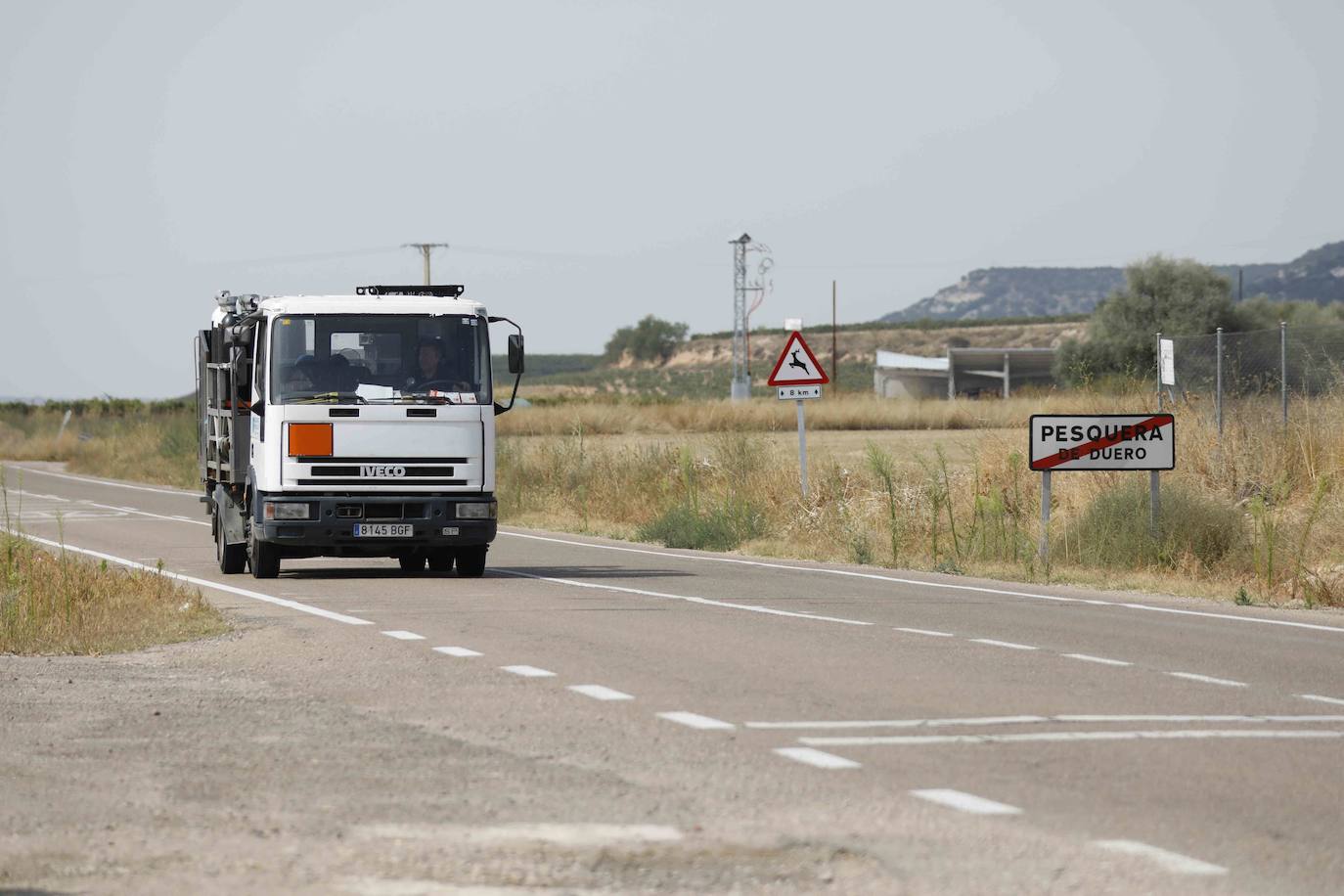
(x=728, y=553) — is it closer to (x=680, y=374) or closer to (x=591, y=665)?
(x=591, y=665)

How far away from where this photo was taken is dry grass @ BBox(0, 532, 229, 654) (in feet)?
45.2

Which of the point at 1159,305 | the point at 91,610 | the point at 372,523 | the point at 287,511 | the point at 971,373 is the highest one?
the point at 1159,305

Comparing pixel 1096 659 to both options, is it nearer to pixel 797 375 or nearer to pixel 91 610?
pixel 91 610

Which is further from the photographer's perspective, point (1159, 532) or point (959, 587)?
point (1159, 532)

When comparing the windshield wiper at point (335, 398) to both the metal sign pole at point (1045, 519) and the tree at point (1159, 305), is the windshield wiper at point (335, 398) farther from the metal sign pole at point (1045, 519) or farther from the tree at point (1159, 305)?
the tree at point (1159, 305)

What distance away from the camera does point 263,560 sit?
20.2 metres

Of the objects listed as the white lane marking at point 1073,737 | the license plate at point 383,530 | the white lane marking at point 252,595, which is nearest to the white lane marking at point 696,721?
the white lane marking at point 1073,737

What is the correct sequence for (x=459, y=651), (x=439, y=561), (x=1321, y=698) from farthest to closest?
(x=439, y=561)
(x=459, y=651)
(x=1321, y=698)

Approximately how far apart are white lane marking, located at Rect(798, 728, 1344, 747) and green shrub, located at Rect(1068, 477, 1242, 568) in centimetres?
1086

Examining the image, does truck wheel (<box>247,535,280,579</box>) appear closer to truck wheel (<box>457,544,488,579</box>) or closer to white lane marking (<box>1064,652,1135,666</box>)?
truck wheel (<box>457,544,488,579</box>)

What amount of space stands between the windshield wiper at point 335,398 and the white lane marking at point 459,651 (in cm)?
648

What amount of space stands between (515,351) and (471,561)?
2589 millimetres

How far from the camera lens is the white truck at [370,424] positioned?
19469 mm

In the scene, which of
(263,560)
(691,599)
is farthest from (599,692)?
(263,560)
